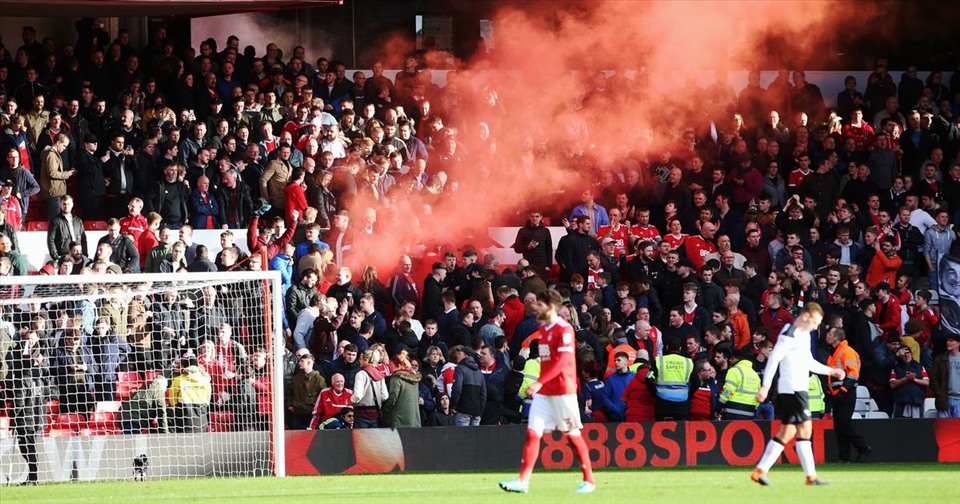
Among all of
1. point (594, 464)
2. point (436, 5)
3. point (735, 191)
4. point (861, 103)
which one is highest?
point (436, 5)

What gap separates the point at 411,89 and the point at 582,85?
3.13m

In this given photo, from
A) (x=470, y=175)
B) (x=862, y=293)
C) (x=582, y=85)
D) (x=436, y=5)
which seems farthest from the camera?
(x=436, y=5)

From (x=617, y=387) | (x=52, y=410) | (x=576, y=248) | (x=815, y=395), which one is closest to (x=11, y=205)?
(x=52, y=410)

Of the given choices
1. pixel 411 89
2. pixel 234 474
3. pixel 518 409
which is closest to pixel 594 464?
pixel 518 409

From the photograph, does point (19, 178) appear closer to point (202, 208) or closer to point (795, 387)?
point (202, 208)

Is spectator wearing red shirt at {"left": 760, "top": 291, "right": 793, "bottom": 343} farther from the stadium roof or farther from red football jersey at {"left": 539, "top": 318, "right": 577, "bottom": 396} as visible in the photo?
the stadium roof

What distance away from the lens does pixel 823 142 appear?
22.4 meters

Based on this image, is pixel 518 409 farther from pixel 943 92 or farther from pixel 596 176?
pixel 943 92

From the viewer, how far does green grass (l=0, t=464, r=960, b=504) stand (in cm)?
1197

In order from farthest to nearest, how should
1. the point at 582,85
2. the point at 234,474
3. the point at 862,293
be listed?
1. the point at 582,85
2. the point at 862,293
3. the point at 234,474

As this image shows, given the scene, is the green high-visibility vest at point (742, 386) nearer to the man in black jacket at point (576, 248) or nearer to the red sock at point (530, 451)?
the man in black jacket at point (576, 248)

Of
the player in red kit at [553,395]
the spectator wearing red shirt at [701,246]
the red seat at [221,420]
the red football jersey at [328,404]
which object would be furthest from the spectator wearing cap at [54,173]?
the player in red kit at [553,395]

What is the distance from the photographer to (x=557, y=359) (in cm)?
1209

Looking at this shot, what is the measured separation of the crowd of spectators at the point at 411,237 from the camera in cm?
1684
